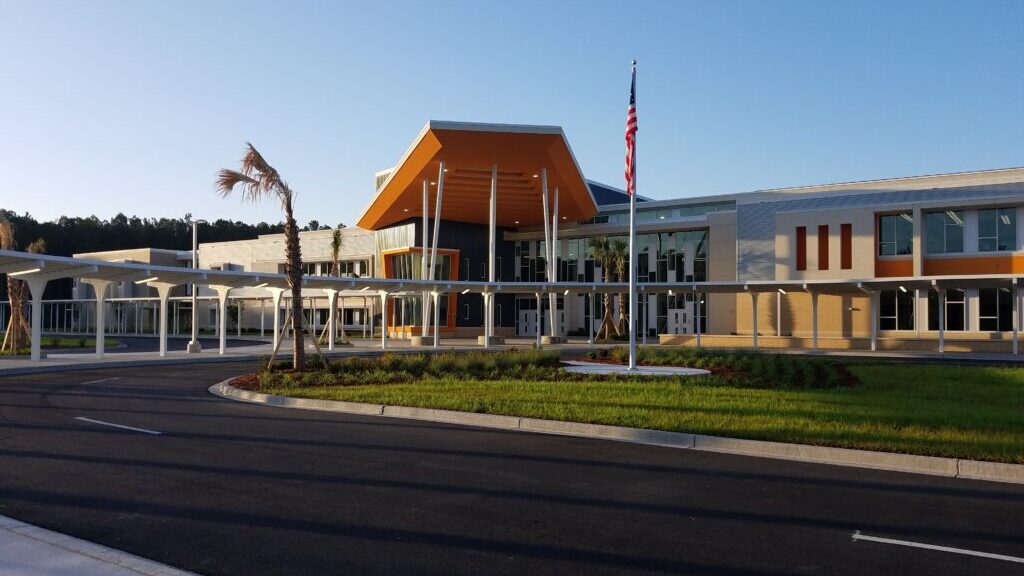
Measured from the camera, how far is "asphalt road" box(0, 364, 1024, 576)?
20.4ft

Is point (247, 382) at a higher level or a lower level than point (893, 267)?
lower

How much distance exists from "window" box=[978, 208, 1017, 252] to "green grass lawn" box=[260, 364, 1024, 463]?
25.6m

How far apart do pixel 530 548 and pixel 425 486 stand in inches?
98.3

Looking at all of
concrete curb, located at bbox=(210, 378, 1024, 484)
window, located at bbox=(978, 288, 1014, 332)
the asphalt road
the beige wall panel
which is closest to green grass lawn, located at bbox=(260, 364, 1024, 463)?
concrete curb, located at bbox=(210, 378, 1024, 484)

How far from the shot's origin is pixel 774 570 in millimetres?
5965

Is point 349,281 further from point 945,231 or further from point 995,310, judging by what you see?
point 995,310

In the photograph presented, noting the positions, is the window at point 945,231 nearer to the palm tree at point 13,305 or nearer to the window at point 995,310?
the window at point 995,310

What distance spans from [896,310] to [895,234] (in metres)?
4.20

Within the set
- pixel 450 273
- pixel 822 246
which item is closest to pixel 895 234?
pixel 822 246

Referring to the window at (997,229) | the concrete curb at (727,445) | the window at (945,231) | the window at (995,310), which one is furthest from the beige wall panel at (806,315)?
the concrete curb at (727,445)

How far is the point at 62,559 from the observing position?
5.95 meters

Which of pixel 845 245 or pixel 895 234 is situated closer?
pixel 895 234

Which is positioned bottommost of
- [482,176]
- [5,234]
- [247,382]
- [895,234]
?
[247,382]

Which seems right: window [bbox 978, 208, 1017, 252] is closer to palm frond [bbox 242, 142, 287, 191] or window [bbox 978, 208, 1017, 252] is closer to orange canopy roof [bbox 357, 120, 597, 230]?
orange canopy roof [bbox 357, 120, 597, 230]
